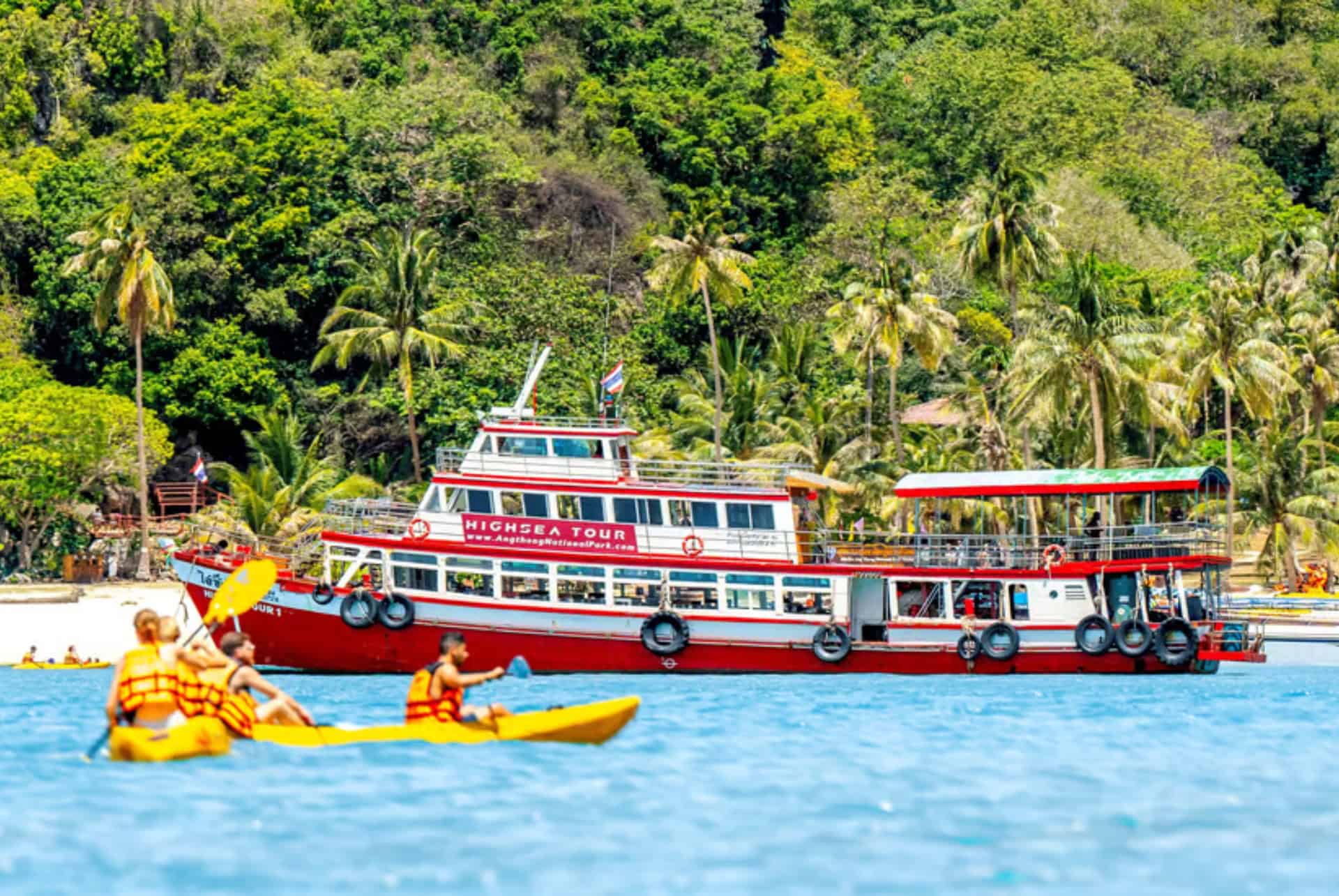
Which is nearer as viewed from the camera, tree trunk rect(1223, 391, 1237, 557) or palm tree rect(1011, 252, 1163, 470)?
tree trunk rect(1223, 391, 1237, 557)

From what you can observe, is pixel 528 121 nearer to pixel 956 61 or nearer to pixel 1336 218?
pixel 956 61

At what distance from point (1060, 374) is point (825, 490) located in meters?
6.99

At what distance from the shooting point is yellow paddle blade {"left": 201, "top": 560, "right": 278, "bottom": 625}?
29844 mm

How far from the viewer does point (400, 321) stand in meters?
60.3

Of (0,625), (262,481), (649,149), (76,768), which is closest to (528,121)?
(649,149)

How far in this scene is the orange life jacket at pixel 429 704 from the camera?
24.7m

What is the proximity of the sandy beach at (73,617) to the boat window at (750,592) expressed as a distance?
12.0 m

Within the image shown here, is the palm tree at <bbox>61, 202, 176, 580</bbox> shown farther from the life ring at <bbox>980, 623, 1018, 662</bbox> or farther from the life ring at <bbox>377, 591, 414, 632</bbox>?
the life ring at <bbox>980, 623, 1018, 662</bbox>

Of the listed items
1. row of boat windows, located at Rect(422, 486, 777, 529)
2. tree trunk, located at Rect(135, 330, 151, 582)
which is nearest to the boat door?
row of boat windows, located at Rect(422, 486, 777, 529)

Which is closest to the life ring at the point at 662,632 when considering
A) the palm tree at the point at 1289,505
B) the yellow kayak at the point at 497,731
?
the yellow kayak at the point at 497,731

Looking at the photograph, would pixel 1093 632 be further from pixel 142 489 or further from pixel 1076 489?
pixel 142 489

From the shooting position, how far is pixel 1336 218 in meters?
65.1

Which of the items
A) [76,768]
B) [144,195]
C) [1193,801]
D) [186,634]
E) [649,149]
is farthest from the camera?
[649,149]

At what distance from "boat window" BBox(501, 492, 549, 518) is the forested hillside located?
1518cm
